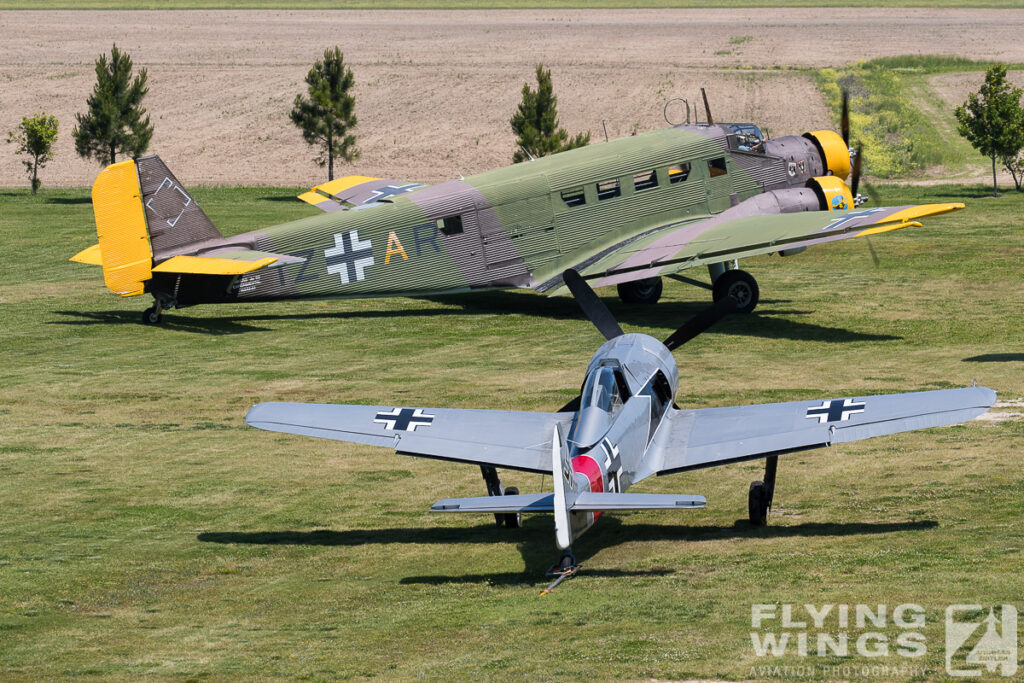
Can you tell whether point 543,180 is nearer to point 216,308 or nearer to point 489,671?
point 216,308

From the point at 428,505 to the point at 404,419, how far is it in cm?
214

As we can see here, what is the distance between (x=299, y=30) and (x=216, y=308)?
83.1 m

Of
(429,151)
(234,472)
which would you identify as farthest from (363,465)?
(429,151)

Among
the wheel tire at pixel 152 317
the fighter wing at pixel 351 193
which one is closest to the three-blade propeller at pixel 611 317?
the wheel tire at pixel 152 317

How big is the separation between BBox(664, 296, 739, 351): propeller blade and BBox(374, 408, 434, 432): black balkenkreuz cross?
11.6ft

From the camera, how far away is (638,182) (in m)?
29.9

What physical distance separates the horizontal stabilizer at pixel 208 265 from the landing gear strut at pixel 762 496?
557 inches

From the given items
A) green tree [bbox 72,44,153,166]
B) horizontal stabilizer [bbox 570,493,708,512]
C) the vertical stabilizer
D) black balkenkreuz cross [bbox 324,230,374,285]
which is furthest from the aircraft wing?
green tree [bbox 72,44,153,166]

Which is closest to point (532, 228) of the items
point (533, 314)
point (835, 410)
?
point (533, 314)

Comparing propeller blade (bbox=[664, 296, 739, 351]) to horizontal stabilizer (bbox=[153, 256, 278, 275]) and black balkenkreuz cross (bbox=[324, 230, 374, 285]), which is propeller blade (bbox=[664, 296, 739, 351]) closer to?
horizontal stabilizer (bbox=[153, 256, 278, 275])

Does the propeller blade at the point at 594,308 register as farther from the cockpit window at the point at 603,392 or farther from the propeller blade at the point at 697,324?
the cockpit window at the point at 603,392

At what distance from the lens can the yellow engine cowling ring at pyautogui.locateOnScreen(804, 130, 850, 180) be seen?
3142 cm

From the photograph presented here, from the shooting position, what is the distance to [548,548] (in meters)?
14.2

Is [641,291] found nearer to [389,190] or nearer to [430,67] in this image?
[389,190]
